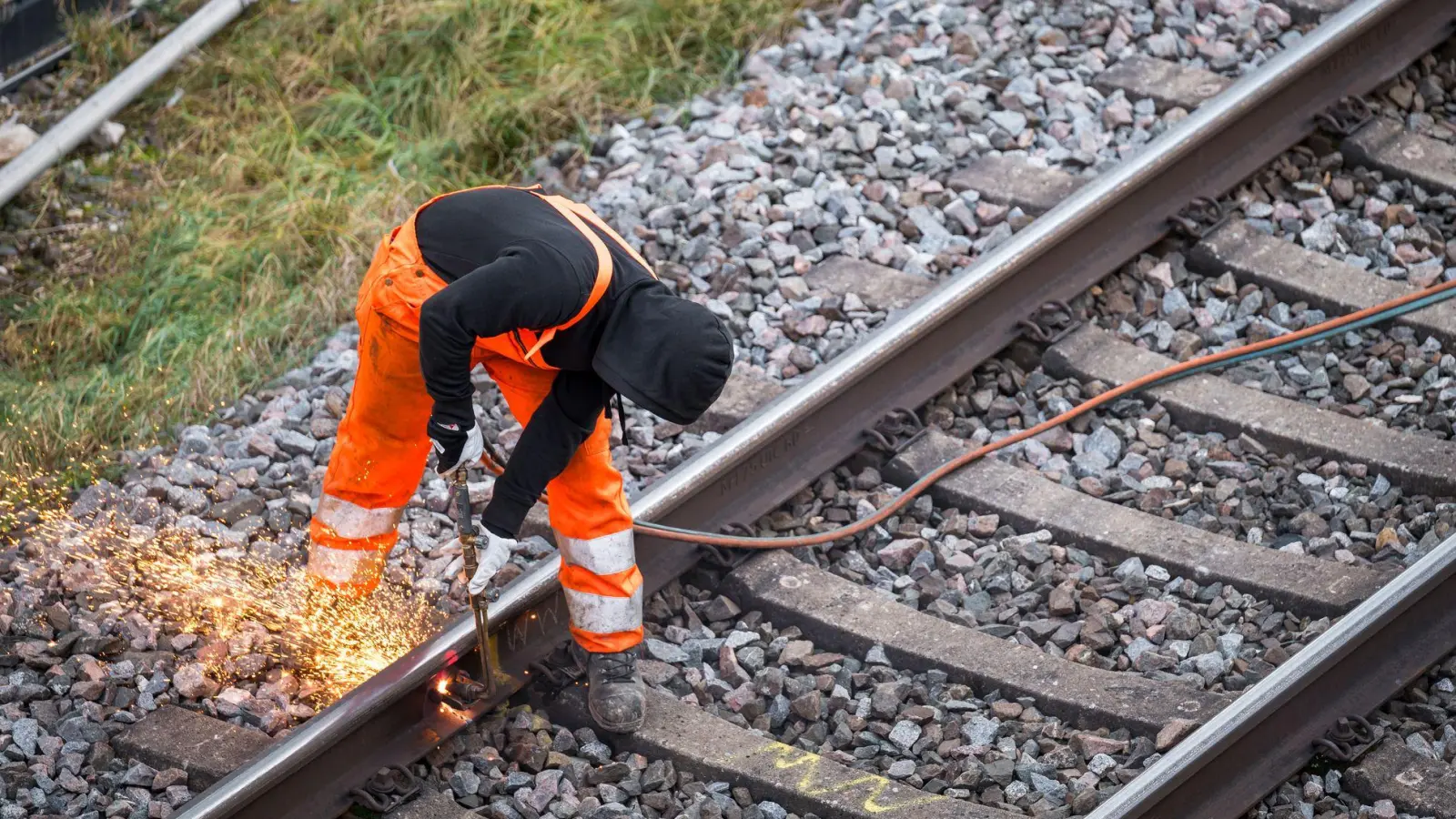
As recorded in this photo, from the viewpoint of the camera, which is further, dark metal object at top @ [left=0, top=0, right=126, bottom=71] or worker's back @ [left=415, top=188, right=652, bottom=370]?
dark metal object at top @ [left=0, top=0, right=126, bottom=71]

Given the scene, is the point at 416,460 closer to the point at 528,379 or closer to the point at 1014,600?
the point at 528,379

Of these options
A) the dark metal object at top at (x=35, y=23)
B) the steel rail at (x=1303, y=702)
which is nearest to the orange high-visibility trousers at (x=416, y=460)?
the steel rail at (x=1303, y=702)

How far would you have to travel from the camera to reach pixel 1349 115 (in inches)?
232

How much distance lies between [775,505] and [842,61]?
7.53 feet

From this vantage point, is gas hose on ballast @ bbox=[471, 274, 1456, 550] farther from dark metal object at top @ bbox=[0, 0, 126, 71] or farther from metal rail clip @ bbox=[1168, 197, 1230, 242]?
dark metal object at top @ bbox=[0, 0, 126, 71]

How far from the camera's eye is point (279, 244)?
6074 mm

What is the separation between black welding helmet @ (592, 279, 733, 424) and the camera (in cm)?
370

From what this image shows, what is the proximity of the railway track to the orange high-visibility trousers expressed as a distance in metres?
0.24

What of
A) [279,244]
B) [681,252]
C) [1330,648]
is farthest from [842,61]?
[1330,648]

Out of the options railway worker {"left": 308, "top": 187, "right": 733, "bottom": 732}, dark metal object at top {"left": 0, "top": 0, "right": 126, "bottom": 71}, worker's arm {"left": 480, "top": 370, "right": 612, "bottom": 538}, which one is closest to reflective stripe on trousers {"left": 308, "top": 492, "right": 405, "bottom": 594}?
railway worker {"left": 308, "top": 187, "right": 733, "bottom": 732}

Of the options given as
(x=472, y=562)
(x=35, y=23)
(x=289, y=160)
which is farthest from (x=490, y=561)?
(x=35, y=23)

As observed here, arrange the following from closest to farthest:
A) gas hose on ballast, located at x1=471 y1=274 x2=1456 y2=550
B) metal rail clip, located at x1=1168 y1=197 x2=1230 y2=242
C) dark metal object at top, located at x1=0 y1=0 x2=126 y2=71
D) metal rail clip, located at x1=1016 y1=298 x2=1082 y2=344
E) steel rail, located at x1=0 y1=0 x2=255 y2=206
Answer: gas hose on ballast, located at x1=471 y1=274 x2=1456 y2=550
metal rail clip, located at x1=1016 y1=298 x2=1082 y2=344
metal rail clip, located at x1=1168 y1=197 x2=1230 y2=242
steel rail, located at x1=0 y1=0 x2=255 y2=206
dark metal object at top, located at x1=0 y1=0 x2=126 y2=71

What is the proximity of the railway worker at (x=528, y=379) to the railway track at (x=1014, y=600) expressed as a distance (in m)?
0.27

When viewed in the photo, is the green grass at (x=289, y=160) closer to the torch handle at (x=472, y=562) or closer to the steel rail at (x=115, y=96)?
the steel rail at (x=115, y=96)
